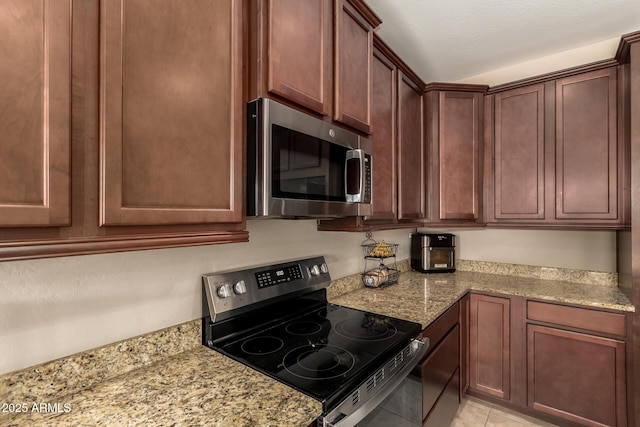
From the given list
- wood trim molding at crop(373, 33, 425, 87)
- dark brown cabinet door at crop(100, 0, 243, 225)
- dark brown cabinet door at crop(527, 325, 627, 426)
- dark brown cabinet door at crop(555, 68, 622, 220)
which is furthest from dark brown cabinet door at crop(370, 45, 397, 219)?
dark brown cabinet door at crop(527, 325, 627, 426)

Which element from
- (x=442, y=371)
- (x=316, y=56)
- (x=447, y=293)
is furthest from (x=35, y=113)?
(x=447, y=293)

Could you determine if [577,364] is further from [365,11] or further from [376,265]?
[365,11]

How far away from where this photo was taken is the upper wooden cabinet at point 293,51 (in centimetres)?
106

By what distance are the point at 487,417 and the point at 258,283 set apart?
195 centimetres

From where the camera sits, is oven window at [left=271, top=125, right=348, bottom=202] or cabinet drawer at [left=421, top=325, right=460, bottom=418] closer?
oven window at [left=271, top=125, right=348, bottom=202]

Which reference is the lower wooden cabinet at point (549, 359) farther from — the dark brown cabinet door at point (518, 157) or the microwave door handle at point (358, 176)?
the microwave door handle at point (358, 176)

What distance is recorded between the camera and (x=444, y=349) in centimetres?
182

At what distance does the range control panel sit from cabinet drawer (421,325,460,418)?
2.19 ft

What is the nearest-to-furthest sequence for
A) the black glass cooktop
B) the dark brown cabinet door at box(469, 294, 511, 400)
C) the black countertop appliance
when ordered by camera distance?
the black glass cooktop
the dark brown cabinet door at box(469, 294, 511, 400)
the black countertop appliance

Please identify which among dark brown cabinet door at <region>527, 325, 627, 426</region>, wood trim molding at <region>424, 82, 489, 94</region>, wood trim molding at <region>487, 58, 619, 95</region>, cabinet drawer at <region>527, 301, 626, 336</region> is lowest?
dark brown cabinet door at <region>527, 325, 627, 426</region>

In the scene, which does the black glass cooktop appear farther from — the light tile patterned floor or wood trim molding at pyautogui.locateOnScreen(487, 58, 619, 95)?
wood trim molding at pyautogui.locateOnScreen(487, 58, 619, 95)

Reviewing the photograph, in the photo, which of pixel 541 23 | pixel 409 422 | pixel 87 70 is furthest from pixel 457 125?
pixel 87 70

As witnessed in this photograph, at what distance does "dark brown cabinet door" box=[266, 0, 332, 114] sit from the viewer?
1092 mm

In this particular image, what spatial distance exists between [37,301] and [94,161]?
20.3 inches
